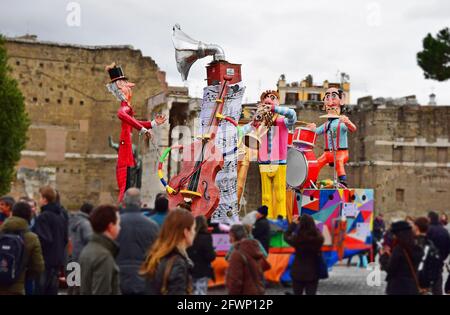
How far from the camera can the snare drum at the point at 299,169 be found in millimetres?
16984

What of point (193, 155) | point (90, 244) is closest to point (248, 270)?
point (90, 244)

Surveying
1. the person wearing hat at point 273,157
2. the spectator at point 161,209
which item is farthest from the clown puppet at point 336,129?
the spectator at point 161,209

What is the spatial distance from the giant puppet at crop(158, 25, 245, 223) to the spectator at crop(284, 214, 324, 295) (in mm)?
5021

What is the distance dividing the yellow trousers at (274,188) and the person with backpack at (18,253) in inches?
304

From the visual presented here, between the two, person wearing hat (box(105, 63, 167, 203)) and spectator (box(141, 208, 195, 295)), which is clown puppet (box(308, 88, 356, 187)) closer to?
person wearing hat (box(105, 63, 167, 203))

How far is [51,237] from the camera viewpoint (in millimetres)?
10539

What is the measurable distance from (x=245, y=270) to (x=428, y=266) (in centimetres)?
266

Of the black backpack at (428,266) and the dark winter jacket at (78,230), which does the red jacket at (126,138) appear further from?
the black backpack at (428,266)

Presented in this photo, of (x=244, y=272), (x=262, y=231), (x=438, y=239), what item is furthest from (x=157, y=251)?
(x=262, y=231)

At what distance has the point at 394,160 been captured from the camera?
45.8m

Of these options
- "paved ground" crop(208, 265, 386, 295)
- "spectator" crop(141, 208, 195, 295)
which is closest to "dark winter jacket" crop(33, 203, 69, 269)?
"paved ground" crop(208, 265, 386, 295)

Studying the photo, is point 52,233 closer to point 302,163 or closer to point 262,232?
point 262,232
